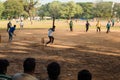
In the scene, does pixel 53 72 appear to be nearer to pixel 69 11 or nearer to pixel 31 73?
pixel 31 73

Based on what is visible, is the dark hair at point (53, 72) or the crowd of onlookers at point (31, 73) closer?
the crowd of onlookers at point (31, 73)

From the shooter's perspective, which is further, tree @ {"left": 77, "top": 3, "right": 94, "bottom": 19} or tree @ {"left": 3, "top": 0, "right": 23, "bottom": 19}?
tree @ {"left": 77, "top": 3, "right": 94, "bottom": 19}

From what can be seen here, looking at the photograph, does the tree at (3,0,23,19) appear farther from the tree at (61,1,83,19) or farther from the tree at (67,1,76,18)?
the tree at (67,1,76,18)

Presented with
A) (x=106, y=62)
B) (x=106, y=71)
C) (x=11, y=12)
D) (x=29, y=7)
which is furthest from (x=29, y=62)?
(x=11, y=12)

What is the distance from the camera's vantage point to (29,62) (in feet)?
16.5

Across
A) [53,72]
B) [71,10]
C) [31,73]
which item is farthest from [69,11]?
[53,72]

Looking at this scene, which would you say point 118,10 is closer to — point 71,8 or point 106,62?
point 71,8

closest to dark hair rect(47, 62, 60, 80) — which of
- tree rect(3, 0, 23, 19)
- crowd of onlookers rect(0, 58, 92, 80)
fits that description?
crowd of onlookers rect(0, 58, 92, 80)

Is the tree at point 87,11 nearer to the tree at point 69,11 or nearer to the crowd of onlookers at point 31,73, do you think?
the tree at point 69,11

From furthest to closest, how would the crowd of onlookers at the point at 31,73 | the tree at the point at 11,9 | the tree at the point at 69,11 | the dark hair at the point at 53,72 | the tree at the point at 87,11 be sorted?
the tree at the point at 87,11 → the tree at the point at 69,11 → the tree at the point at 11,9 → the dark hair at the point at 53,72 → the crowd of onlookers at the point at 31,73

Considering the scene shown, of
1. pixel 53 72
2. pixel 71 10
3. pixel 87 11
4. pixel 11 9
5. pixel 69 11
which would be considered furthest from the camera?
pixel 87 11

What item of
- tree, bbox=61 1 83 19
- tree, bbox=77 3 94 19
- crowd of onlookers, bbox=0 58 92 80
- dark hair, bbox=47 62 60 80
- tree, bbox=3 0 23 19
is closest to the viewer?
crowd of onlookers, bbox=0 58 92 80

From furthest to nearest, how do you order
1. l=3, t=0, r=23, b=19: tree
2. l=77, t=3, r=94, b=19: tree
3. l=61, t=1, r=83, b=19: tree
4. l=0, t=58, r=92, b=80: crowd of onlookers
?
l=77, t=3, r=94, b=19: tree → l=61, t=1, r=83, b=19: tree → l=3, t=0, r=23, b=19: tree → l=0, t=58, r=92, b=80: crowd of onlookers

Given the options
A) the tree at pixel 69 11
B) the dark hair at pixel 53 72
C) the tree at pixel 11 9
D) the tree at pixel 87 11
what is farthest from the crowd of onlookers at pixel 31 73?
the tree at pixel 87 11
